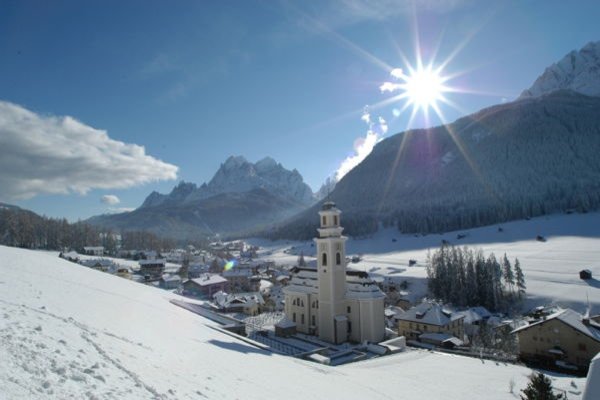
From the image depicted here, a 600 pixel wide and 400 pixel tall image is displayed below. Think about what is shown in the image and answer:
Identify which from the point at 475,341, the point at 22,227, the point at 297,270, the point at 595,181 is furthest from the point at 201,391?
the point at 595,181

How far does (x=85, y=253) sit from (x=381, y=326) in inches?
4495

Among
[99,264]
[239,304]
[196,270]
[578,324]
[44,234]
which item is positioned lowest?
[239,304]

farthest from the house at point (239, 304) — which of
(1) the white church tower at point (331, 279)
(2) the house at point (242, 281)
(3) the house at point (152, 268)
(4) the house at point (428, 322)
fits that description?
(3) the house at point (152, 268)

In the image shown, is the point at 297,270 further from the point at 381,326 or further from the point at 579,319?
the point at 579,319

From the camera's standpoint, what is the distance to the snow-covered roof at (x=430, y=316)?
45697 mm

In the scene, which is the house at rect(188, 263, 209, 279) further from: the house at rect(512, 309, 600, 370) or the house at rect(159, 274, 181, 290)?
the house at rect(512, 309, 600, 370)

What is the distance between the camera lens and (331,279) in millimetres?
37719

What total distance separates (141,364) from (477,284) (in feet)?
250

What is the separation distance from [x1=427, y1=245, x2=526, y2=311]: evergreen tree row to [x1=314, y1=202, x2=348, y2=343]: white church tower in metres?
46.2

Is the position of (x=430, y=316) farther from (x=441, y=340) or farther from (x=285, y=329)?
(x=285, y=329)

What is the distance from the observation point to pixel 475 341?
47.5m

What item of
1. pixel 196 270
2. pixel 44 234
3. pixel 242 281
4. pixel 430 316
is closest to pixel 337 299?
pixel 430 316

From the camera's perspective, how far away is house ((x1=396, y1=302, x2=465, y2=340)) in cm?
4547

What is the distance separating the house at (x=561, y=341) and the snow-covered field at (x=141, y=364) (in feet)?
23.2
